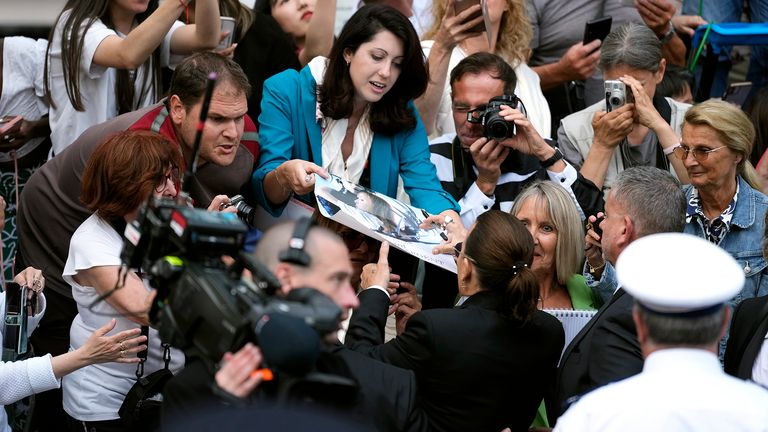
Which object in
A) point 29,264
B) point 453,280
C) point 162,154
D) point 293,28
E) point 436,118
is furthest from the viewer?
point 293,28

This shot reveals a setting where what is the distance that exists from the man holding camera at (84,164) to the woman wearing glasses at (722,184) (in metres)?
1.95

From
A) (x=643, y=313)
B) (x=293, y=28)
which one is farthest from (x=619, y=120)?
(x=643, y=313)

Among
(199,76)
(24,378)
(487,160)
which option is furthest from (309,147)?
(24,378)

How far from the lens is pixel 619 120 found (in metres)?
5.36

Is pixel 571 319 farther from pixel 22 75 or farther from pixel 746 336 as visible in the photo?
pixel 22 75

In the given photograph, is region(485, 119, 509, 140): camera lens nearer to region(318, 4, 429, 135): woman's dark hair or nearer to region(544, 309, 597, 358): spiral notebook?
region(318, 4, 429, 135): woman's dark hair

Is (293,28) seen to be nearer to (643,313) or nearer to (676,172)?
(676,172)

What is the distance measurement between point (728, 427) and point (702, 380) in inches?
5.0

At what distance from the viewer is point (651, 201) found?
4.23m

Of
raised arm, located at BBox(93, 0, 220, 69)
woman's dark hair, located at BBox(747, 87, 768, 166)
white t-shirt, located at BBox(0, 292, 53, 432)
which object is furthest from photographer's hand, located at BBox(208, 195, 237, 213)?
woman's dark hair, located at BBox(747, 87, 768, 166)

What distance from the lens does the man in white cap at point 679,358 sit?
2789mm

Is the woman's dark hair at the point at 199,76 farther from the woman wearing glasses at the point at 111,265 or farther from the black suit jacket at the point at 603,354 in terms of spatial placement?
the black suit jacket at the point at 603,354

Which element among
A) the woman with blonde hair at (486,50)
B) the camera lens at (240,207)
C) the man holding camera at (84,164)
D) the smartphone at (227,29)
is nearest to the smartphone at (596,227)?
the woman with blonde hair at (486,50)

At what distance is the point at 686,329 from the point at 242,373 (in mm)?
1112
